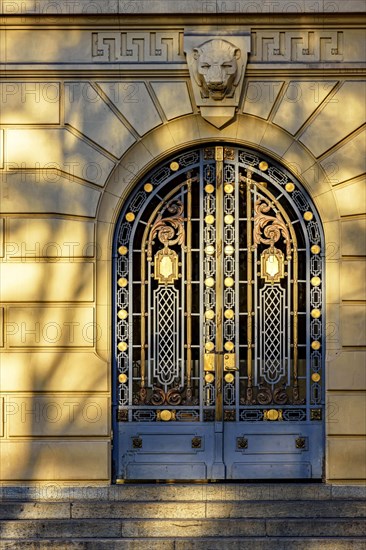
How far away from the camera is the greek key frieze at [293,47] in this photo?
32.6ft

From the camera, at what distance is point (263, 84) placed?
9.97m

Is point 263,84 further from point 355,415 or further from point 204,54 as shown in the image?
point 355,415

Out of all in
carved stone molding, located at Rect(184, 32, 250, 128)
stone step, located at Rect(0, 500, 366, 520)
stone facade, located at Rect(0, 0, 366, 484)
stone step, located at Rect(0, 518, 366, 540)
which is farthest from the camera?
stone facade, located at Rect(0, 0, 366, 484)

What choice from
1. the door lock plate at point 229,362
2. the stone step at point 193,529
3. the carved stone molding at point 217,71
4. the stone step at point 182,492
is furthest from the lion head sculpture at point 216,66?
the stone step at point 193,529

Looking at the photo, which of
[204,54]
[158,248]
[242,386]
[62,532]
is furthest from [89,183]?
[62,532]

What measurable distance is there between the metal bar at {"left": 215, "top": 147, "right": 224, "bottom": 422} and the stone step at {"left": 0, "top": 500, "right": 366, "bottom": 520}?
92 cm

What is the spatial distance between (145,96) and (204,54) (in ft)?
2.34

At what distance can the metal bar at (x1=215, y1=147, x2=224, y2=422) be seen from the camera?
10070mm

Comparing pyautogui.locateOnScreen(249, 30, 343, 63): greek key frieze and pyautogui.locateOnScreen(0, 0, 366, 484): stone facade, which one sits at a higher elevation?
pyautogui.locateOnScreen(249, 30, 343, 63): greek key frieze

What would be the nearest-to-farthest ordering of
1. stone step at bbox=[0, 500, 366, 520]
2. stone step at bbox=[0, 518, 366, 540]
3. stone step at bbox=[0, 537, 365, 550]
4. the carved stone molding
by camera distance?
stone step at bbox=[0, 537, 365, 550], stone step at bbox=[0, 518, 366, 540], stone step at bbox=[0, 500, 366, 520], the carved stone molding

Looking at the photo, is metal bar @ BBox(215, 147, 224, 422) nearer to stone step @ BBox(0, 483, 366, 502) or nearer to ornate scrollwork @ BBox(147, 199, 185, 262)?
ornate scrollwork @ BBox(147, 199, 185, 262)

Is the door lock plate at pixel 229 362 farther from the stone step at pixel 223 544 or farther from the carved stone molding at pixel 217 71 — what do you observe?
the carved stone molding at pixel 217 71

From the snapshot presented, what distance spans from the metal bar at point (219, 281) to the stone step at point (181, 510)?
919 millimetres

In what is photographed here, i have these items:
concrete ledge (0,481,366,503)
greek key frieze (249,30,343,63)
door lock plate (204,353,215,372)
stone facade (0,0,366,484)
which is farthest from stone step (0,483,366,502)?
greek key frieze (249,30,343,63)
